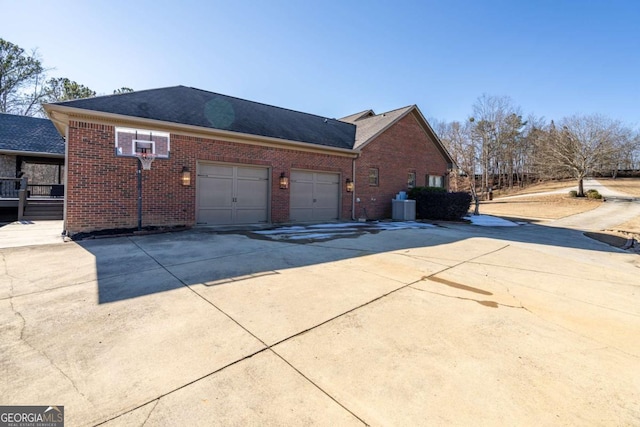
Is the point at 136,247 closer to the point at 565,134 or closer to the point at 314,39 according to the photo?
the point at 314,39

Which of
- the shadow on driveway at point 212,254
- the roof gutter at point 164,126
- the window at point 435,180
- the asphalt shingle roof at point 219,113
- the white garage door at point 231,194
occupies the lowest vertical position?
the shadow on driveway at point 212,254

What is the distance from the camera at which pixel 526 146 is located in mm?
39031

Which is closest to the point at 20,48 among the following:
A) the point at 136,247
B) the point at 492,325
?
the point at 136,247

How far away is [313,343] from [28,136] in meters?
21.3

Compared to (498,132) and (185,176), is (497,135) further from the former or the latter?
(185,176)

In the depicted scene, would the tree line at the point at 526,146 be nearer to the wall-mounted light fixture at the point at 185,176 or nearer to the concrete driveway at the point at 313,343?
the concrete driveway at the point at 313,343

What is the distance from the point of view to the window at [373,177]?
1512cm

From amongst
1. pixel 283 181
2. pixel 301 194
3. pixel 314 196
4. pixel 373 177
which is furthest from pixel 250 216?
pixel 373 177

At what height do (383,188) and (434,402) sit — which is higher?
(383,188)

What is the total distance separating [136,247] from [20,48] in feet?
94.2

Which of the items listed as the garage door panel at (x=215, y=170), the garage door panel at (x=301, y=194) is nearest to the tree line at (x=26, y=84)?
the garage door panel at (x=215, y=170)

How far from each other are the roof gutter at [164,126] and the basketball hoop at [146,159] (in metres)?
0.96

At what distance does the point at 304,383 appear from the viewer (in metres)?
2.14

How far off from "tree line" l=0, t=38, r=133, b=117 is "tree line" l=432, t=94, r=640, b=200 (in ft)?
118
